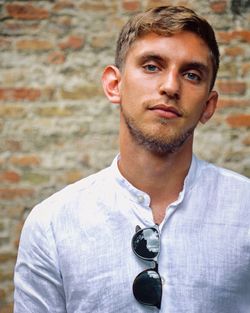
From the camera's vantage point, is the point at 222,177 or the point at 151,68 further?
the point at 222,177

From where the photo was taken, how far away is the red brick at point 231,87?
339 centimetres

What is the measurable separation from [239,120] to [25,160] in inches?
49.3

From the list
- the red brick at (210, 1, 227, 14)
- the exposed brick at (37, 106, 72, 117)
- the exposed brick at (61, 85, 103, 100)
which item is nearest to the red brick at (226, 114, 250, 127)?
the red brick at (210, 1, 227, 14)

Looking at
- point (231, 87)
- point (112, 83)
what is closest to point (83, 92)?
point (231, 87)

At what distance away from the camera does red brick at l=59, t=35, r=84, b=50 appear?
3365 mm

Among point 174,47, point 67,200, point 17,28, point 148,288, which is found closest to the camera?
point 148,288

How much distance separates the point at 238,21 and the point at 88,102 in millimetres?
987

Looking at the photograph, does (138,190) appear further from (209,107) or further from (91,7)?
(91,7)

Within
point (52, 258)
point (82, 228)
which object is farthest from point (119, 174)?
point (52, 258)

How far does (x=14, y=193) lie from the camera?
336 cm

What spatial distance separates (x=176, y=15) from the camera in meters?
1.80

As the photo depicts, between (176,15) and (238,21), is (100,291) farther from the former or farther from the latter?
(238,21)

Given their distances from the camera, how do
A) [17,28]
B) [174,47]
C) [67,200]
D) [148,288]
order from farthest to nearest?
[17,28] < [67,200] < [174,47] < [148,288]

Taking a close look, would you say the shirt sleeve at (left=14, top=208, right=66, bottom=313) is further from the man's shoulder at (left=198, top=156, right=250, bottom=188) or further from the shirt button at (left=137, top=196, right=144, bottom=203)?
the man's shoulder at (left=198, top=156, right=250, bottom=188)
